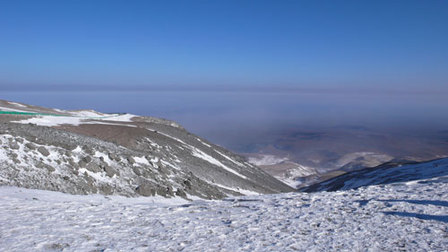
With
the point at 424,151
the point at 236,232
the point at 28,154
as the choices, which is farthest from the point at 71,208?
the point at 424,151

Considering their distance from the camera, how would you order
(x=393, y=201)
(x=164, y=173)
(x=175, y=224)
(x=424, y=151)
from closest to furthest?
1. (x=175, y=224)
2. (x=393, y=201)
3. (x=164, y=173)
4. (x=424, y=151)

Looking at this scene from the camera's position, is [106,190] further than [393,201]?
Yes

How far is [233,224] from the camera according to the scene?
33.0ft

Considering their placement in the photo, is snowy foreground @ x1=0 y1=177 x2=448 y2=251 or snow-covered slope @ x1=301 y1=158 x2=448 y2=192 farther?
snow-covered slope @ x1=301 y1=158 x2=448 y2=192

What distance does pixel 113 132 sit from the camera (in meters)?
36.1

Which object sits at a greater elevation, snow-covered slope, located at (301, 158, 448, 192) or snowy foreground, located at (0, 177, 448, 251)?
snowy foreground, located at (0, 177, 448, 251)

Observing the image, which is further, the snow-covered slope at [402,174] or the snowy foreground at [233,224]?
the snow-covered slope at [402,174]

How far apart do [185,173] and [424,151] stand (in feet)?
692

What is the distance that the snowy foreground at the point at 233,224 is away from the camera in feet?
26.7

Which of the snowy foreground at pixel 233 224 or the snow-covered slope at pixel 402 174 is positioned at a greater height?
the snowy foreground at pixel 233 224

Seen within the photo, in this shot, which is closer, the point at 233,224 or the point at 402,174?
the point at 233,224

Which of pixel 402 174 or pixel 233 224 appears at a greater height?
pixel 233 224

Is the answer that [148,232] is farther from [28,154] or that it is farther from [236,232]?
[28,154]

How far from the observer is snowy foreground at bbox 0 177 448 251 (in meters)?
8.14
